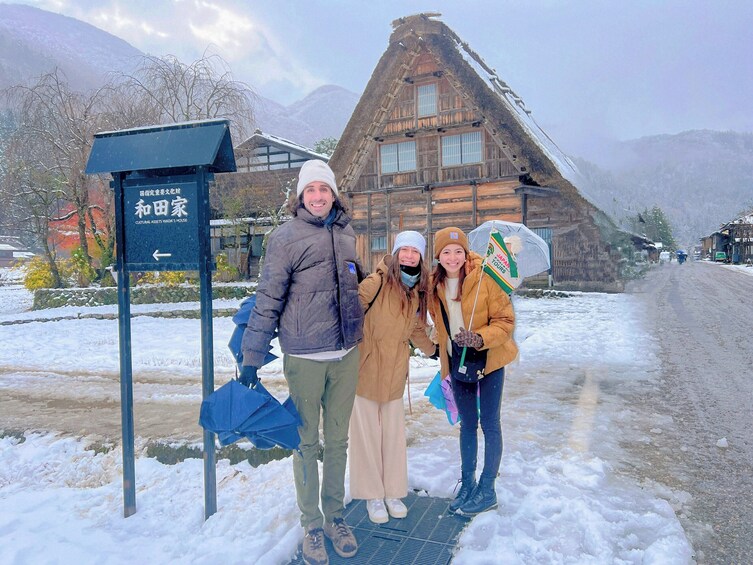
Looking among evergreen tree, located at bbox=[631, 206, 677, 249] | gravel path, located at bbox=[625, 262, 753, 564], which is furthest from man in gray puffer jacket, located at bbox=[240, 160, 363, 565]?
evergreen tree, located at bbox=[631, 206, 677, 249]

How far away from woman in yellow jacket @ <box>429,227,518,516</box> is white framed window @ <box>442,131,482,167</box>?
40.8 feet

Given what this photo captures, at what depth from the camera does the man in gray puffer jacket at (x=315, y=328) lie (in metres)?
2.62

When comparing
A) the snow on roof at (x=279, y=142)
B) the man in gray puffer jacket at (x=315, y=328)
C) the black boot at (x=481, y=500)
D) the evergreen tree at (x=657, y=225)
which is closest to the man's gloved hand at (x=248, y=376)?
the man in gray puffer jacket at (x=315, y=328)

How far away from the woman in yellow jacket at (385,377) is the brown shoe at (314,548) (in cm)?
42

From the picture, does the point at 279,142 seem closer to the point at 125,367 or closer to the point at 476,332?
the point at 125,367

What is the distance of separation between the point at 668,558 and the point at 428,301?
181 cm

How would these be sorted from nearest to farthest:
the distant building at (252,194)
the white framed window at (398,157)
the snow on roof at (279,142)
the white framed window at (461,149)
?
the white framed window at (461,149) < the white framed window at (398,157) < the distant building at (252,194) < the snow on roof at (279,142)

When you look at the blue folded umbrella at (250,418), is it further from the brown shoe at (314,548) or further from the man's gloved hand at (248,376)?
the brown shoe at (314,548)

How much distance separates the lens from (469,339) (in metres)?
2.89

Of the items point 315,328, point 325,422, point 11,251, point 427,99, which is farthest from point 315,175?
point 11,251

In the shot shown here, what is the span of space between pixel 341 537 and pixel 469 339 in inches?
49.1

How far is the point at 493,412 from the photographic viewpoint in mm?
3107

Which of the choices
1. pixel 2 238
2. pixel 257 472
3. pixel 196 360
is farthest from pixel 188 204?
pixel 2 238

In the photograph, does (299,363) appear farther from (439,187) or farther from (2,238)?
(2,238)
